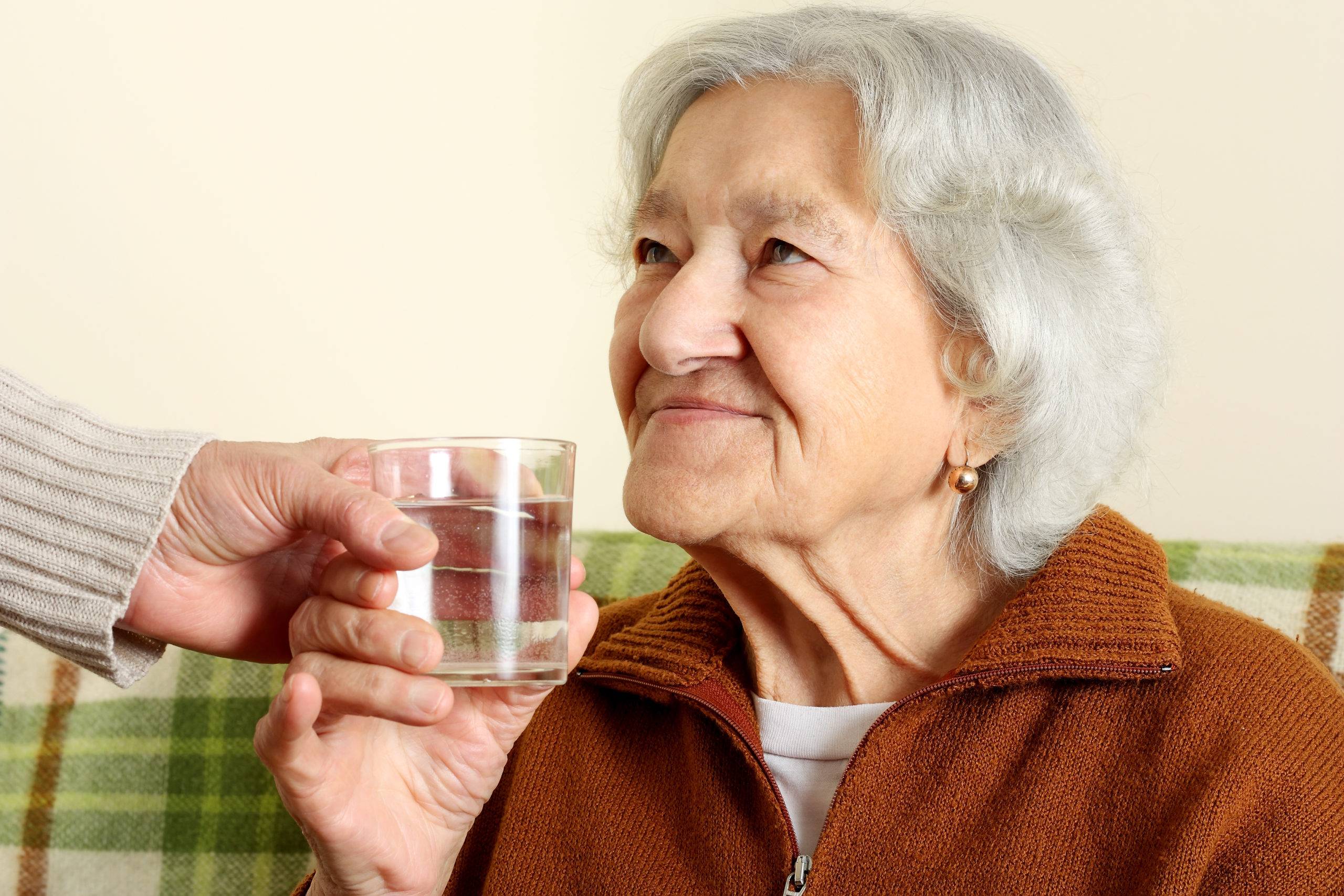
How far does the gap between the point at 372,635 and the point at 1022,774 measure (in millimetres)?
801

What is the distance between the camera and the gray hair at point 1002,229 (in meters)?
1.50

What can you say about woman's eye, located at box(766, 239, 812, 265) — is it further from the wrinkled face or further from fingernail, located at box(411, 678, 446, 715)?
fingernail, located at box(411, 678, 446, 715)

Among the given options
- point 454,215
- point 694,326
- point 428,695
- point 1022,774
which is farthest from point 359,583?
point 454,215

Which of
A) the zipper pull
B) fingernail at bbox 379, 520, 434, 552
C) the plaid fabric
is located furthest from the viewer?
the plaid fabric

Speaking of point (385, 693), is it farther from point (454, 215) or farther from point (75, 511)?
point (454, 215)

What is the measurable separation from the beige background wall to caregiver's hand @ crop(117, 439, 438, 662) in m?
1.30

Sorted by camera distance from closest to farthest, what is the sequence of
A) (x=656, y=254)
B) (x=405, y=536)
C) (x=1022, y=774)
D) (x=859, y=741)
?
(x=405, y=536) < (x=1022, y=774) < (x=859, y=741) < (x=656, y=254)

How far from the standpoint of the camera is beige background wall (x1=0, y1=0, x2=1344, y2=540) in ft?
7.51

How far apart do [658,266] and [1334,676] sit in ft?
3.72

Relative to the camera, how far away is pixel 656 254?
170 cm

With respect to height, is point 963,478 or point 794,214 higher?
point 794,214

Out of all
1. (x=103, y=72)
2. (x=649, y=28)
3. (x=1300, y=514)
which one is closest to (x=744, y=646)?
(x=1300, y=514)

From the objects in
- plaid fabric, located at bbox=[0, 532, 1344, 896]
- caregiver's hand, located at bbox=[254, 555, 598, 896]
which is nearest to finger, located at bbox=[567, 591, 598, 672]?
caregiver's hand, located at bbox=[254, 555, 598, 896]

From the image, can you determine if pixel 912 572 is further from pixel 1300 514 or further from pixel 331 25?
pixel 331 25
